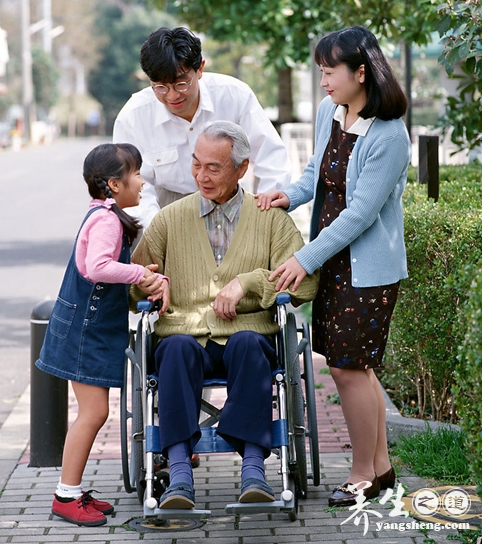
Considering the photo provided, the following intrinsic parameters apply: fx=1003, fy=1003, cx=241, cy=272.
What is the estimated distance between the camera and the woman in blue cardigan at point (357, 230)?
3867 mm

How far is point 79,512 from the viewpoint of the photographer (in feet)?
13.3

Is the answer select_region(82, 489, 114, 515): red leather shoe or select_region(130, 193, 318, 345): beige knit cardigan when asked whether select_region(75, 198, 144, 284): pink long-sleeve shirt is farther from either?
select_region(82, 489, 114, 515): red leather shoe

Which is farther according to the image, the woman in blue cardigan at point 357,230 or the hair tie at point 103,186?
the hair tie at point 103,186

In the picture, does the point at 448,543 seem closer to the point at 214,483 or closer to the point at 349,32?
the point at 214,483

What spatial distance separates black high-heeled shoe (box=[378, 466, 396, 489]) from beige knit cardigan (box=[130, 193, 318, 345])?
0.80 m

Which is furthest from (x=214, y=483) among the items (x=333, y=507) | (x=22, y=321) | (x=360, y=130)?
(x=22, y=321)

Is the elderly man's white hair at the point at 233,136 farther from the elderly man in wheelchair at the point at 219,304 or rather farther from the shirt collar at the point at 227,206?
the shirt collar at the point at 227,206

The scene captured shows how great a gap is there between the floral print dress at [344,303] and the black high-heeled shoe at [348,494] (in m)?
0.53

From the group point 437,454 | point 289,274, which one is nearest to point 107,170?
point 289,274

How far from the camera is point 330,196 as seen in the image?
4.13 meters

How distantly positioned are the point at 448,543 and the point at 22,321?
5774 millimetres

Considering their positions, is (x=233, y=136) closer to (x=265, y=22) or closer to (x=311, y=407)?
(x=311, y=407)

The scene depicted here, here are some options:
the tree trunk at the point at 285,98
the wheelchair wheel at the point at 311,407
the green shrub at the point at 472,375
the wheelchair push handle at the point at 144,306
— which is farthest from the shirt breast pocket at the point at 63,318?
the tree trunk at the point at 285,98

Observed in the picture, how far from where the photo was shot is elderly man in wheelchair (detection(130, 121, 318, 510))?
12.5 feet
